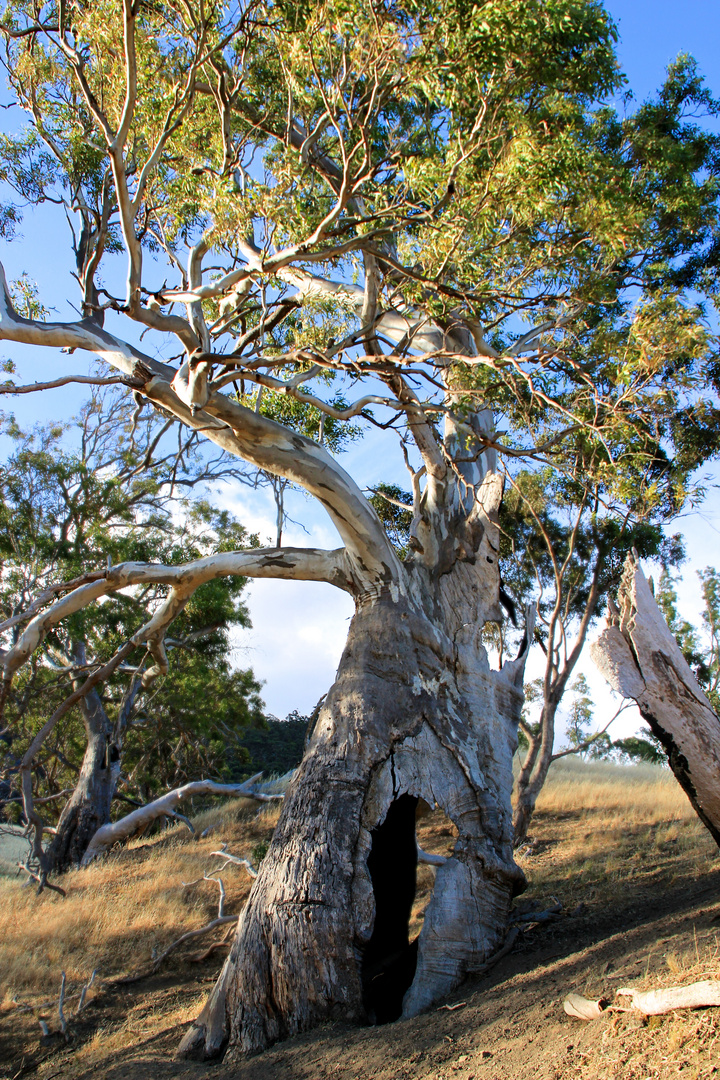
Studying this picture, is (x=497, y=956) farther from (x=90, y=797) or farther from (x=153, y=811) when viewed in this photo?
(x=90, y=797)

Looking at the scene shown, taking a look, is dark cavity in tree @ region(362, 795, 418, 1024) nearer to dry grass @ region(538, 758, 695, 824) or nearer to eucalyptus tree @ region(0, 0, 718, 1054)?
eucalyptus tree @ region(0, 0, 718, 1054)

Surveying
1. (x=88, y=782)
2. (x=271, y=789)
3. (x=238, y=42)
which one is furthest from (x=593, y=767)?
(x=238, y=42)

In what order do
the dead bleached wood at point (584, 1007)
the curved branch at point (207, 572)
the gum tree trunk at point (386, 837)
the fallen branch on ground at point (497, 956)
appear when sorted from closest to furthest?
the dead bleached wood at point (584, 1007)
the gum tree trunk at point (386, 837)
the fallen branch on ground at point (497, 956)
the curved branch at point (207, 572)

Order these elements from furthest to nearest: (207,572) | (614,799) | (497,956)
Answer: (614,799) < (207,572) < (497,956)

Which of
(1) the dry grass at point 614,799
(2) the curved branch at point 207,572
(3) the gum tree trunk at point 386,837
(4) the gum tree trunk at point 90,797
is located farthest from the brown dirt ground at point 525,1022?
(4) the gum tree trunk at point 90,797

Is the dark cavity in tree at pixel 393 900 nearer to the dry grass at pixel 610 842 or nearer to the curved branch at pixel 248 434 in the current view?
the dry grass at pixel 610 842

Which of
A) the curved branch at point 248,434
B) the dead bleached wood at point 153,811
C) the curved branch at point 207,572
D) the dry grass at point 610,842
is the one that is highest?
the curved branch at point 248,434

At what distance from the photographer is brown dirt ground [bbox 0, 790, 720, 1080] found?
10.6 feet

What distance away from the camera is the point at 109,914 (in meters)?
8.84

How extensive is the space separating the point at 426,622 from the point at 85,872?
7.20m

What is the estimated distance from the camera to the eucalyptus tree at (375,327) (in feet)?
18.4

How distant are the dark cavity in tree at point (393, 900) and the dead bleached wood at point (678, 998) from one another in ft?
8.46

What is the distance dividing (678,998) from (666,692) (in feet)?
10.8

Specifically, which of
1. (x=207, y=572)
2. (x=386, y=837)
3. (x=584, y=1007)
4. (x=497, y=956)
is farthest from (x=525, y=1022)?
(x=207, y=572)
